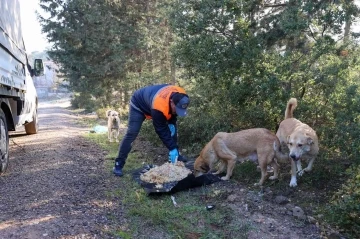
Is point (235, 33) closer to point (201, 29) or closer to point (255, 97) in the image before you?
point (201, 29)

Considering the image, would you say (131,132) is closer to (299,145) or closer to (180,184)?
(180,184)

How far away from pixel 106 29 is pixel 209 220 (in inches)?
629

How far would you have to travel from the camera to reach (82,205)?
4.30 m

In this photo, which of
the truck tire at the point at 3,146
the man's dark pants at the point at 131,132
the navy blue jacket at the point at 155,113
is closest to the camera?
the navy blue jacket at the point at 155,113

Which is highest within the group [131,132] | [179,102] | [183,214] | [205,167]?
[179,102]

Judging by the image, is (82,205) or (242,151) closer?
(82,205)

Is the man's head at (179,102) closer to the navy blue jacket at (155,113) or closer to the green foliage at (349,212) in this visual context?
the navy blue jacket at (155,113)

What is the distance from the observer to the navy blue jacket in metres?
5.36

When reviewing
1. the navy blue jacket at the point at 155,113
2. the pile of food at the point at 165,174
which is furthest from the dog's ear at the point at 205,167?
the navy blue jacket at the point at 155,113

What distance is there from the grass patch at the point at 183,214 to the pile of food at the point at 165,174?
0.24m

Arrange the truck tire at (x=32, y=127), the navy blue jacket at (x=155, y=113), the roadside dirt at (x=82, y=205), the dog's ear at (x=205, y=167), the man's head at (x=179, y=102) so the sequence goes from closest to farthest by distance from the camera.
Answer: the roadside dirt at (x=82, y=205)
the man's head at (x=179, y=102)
the navy blue jacket at (x=155, y=113)
the dog's ear at (x=205, y=167)
the truck tire at (x=32, y=127)

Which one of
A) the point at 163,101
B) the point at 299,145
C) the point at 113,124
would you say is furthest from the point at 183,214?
the point at 113,124

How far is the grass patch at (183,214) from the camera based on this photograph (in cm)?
373

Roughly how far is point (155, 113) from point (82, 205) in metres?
1.82
